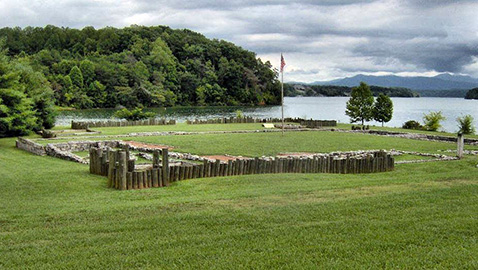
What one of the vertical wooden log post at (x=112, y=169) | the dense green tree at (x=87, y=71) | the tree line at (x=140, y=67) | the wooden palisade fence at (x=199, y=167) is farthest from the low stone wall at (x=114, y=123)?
the dense green tree at (x=87, y=71)

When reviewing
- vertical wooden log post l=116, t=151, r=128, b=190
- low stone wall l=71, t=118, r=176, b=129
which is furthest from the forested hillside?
vertical wooden log post l=116, t=151, r=128, b=190

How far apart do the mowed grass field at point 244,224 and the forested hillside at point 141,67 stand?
301ft

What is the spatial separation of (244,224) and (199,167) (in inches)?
281

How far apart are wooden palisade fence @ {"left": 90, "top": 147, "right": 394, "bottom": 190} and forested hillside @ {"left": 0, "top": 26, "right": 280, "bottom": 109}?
290ft

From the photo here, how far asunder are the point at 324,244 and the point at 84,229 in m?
4.31

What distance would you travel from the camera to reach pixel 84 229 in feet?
28.8

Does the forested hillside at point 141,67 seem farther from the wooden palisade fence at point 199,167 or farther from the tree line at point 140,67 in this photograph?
the wooden palisade fence at point 199,167

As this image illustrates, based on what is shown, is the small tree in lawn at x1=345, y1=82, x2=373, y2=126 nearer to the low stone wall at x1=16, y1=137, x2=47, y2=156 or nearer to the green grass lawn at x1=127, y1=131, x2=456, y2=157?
the green grass lawn at x1=127, y1=131, x2=456, y2=157

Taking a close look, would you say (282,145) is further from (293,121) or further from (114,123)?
(293,121)

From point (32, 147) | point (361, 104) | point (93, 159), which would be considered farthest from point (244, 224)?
point (361, 104)

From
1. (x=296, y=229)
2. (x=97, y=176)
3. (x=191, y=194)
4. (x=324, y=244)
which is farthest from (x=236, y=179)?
(x=324, y=244)

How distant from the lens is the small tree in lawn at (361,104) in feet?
181

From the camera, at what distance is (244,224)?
884cm

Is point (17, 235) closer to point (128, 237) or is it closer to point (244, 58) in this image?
point (128, 237)
